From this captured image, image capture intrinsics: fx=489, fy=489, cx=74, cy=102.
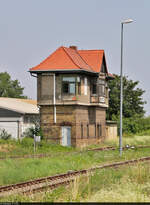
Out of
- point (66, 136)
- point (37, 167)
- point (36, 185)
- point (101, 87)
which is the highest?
point (101, 87)

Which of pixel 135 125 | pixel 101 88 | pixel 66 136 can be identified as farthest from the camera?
pixel 135 125

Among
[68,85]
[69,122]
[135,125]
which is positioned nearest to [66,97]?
[68,85]

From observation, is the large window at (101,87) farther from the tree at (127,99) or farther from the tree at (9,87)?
the tree at (9,87)

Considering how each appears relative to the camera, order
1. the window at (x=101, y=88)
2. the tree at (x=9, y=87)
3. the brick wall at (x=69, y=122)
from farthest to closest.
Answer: the tree at (x=9, y=87) < the window at (x=101, y=88) < the brick wall at (x=69, y=122)

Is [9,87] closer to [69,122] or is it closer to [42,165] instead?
[69,122]

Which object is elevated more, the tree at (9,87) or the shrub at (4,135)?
the tree at (9,87)

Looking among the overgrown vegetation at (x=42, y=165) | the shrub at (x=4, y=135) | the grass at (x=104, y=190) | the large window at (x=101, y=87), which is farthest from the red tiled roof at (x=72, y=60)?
the grass at (x=104, y=190)

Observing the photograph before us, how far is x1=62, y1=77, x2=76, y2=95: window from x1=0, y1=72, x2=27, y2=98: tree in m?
46.9

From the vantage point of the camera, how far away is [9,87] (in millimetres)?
89938

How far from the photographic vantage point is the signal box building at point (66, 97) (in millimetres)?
42094

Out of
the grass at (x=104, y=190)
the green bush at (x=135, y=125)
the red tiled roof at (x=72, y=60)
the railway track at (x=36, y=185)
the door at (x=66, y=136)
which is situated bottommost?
the railway track at (x=36, y=185)

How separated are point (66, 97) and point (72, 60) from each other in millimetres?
3376

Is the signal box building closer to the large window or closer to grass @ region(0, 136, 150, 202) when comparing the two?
the large window

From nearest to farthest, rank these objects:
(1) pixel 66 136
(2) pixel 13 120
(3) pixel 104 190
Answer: (3) pixel 104 190
(1) pixel 66 136
(2) pixel 13 120
